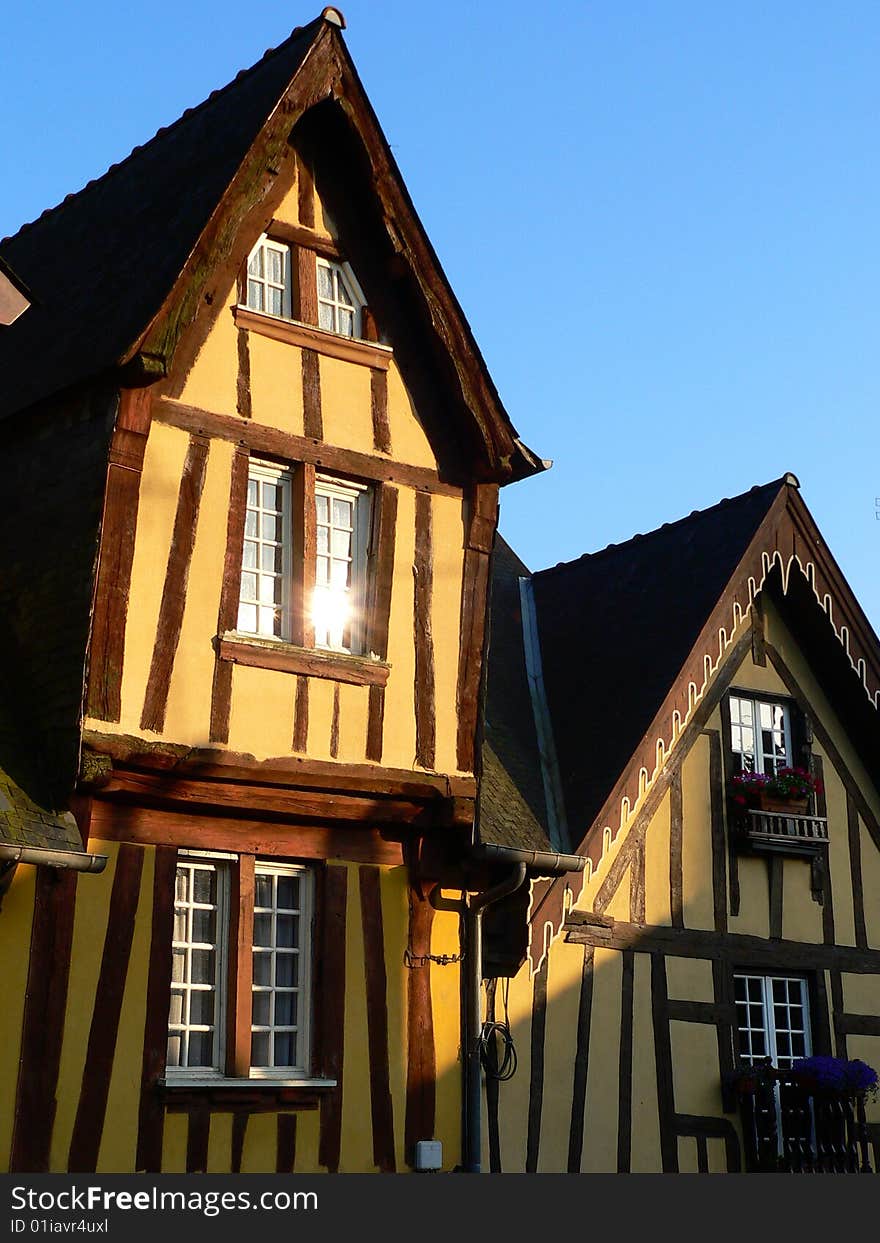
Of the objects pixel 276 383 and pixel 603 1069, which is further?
pixel 603 1069

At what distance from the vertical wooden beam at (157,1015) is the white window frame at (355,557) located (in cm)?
186

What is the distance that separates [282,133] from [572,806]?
5.76 m

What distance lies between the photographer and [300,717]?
10.9 m

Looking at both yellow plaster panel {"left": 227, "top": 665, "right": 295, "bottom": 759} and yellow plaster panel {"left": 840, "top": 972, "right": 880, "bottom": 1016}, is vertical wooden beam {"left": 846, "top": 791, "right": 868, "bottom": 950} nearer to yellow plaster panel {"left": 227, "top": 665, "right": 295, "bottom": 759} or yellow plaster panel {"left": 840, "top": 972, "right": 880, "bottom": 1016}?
yellow plaster panel {"left": 840, "top": 972, "right": 880, "bottom": 1016}

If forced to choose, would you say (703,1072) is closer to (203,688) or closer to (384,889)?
(384,889)

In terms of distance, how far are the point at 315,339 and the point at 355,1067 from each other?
4.84m

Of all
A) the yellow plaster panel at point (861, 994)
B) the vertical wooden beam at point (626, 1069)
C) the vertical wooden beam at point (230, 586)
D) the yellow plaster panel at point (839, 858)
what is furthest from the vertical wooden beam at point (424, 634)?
the yellow plaster panel at point (861, 994)

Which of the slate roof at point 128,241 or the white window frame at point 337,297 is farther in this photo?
the white window frame at point 337,297

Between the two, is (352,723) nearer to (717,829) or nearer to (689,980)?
(689,980)

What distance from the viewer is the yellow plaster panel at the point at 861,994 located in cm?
1473

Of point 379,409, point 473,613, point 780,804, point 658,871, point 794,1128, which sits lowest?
point 794,1128

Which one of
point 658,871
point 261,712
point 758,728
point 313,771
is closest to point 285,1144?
point 313,771

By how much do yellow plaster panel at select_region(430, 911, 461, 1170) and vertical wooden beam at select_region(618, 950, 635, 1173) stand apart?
211cm

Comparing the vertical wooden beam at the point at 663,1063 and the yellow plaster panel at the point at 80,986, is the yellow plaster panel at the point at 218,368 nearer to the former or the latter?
the yellow plaster panel at the point at 80,986
